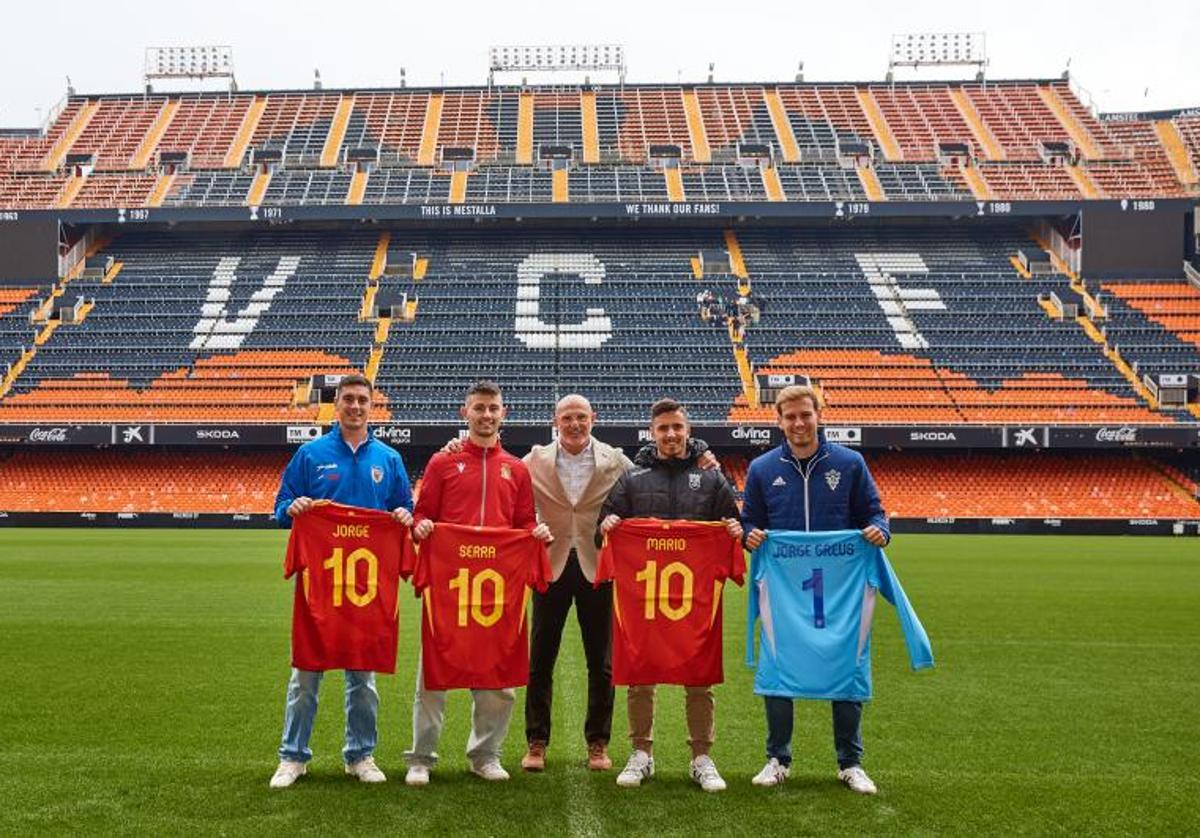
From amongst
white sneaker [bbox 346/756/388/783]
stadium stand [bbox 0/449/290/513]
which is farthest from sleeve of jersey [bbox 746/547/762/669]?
stadium stand [bbox 0/449/290/513]

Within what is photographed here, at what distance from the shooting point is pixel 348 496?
5.59 metres

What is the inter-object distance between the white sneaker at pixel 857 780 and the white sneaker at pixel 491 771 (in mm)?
1658

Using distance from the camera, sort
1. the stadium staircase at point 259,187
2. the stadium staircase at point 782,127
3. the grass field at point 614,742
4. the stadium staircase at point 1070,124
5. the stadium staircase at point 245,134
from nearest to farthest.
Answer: the grass field at point 614,742 → the stadium staircase at point 259,187 → the stadium staircase at point 1070,124 → the stadium staircase at point 782,127 → the stadium staircase at point 245,134

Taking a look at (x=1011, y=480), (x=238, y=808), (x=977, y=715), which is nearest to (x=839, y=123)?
(x=1011, y=480)

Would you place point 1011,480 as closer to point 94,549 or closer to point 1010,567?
point 1010,567


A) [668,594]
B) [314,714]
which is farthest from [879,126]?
[314,714]

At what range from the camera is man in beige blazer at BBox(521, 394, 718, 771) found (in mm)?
5660

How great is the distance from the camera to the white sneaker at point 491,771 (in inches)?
205

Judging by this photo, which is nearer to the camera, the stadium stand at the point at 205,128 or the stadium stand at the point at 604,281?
the stadium stand at the point at 604,281

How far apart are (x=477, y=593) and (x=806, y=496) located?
1.81 metres

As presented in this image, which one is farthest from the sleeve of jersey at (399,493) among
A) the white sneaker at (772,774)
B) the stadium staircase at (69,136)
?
the stadium staircase at (69,136)

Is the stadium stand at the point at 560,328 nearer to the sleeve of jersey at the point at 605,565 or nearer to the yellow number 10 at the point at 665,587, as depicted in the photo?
the yellow number 10 at the point at 665,587

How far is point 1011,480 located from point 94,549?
24.4m

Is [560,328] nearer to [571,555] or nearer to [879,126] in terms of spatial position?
[879,126]
